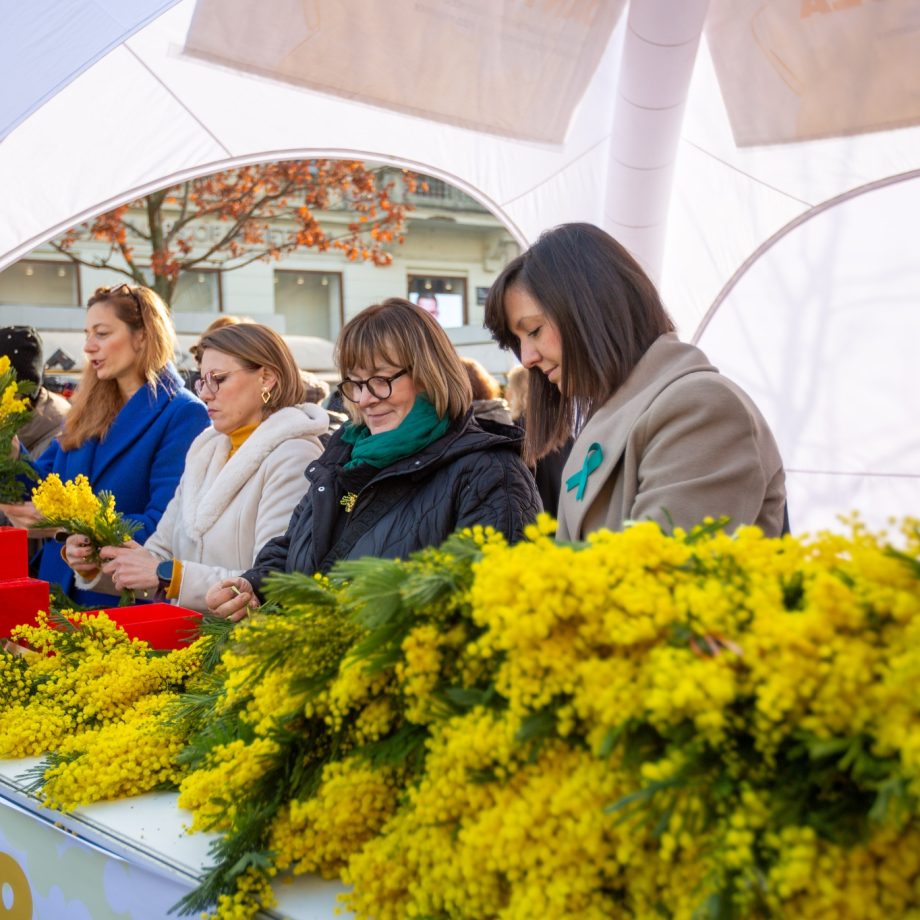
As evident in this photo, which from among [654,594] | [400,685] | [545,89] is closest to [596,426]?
[400,685]

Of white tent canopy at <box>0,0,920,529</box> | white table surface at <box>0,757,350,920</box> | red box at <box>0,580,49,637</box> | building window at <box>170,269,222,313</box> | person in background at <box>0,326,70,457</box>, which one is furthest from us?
building window at <box>170,269,222,313</box>

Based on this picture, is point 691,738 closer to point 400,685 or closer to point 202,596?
point 400,685

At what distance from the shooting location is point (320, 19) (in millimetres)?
5434

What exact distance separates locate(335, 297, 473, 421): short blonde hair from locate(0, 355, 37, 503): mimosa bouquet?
4.13 feet

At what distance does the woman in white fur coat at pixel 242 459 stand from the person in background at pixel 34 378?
142cm

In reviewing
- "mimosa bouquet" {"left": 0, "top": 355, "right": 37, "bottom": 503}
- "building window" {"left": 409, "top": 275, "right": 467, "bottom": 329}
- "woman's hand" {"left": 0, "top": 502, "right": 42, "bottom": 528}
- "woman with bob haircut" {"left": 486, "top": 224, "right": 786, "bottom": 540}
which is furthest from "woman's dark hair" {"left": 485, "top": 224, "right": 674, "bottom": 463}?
"building window" {"left": 409, "top": 275, "right": 467, "bottom": 329}

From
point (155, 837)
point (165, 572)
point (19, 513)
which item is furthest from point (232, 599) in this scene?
point (19, 513)

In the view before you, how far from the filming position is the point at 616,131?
6.18 meters

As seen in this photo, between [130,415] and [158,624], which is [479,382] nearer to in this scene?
[130,415]

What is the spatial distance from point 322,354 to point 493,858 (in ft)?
65.7

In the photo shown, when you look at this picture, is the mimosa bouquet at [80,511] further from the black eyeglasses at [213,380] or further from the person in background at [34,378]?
the person in background at [34,378]

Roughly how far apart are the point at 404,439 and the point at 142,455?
1.54 metres

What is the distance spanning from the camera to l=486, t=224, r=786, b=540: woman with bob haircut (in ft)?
6.34

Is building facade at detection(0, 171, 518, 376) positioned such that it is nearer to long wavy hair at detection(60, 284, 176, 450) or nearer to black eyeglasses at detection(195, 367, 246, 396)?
long wavy hair at detection(60, 284, 176, 450)
